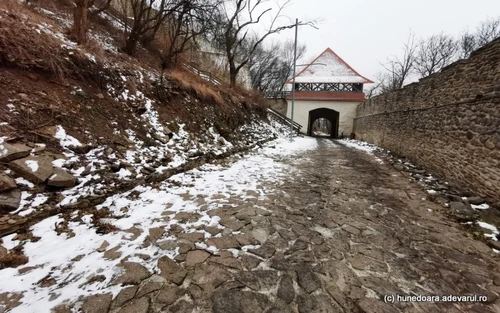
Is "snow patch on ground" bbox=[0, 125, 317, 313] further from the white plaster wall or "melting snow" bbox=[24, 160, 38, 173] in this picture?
the white plaster wall

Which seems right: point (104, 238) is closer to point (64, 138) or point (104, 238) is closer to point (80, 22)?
point (64, 138)

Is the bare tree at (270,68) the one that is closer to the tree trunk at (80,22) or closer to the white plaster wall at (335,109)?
the white plaster wall at (335,109)

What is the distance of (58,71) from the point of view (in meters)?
4.18

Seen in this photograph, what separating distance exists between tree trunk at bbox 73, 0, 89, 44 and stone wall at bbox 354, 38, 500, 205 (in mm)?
8878

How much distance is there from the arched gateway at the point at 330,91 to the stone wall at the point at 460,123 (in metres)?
11.9

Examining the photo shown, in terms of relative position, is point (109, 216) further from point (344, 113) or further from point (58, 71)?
point (344, 113)

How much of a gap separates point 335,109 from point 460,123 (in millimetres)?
16514

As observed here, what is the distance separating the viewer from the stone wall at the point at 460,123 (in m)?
4.24

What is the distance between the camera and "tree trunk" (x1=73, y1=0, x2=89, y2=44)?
5246 mm

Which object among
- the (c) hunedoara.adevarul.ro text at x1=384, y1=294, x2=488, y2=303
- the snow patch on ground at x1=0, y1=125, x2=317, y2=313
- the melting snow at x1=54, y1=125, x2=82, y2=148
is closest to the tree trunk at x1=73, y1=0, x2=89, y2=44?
the melting snow at x1=54, y1=125, x2=82, y2=148

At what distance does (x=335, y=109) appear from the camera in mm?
21109

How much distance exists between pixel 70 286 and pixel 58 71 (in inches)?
162

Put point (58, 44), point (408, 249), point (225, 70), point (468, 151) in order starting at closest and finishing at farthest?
point (408, 249) → point (58, 44) → point (468, 151) → point (225, 70)

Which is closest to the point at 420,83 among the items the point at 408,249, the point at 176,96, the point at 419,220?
the point at 419,220
